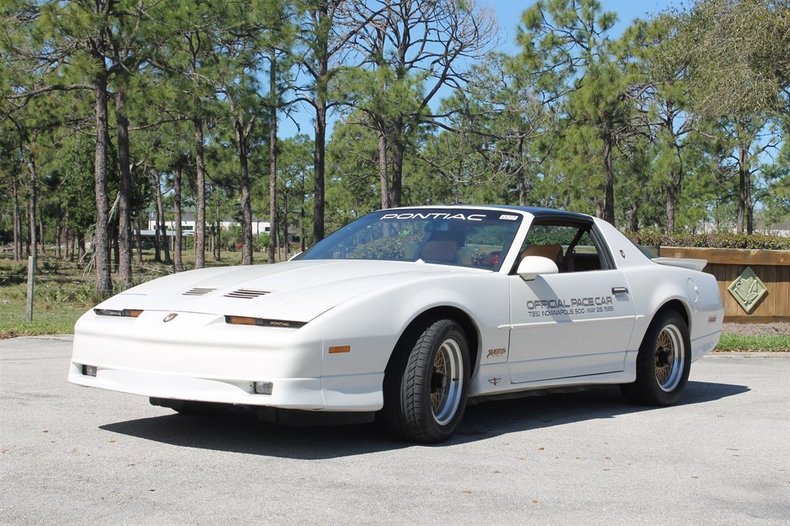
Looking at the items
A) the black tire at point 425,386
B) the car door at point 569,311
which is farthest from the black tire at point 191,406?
the car door at point 569,311

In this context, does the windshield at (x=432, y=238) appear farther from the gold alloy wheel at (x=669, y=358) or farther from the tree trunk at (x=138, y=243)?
the tree trunk at (x=138, y=243)

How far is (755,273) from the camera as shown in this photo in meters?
17.9

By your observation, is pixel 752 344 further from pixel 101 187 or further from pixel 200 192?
pixel 200 192

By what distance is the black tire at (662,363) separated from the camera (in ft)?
26.0

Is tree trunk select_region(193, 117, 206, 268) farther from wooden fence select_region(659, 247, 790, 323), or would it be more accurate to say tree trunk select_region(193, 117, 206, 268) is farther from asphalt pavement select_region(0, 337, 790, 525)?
asphalt pavement select_region(0, 337, 790, 525)

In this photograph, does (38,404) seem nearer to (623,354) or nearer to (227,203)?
(623,354)

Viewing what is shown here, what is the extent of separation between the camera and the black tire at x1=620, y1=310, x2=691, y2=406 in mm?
7938

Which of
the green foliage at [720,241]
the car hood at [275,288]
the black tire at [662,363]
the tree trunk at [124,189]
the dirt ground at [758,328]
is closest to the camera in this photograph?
the car hood at [275,288]

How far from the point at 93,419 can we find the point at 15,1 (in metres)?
15.7

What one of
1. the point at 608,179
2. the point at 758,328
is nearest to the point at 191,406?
the point at 758,328

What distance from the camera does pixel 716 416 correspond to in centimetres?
769

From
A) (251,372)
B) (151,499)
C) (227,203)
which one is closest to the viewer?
(151,499)

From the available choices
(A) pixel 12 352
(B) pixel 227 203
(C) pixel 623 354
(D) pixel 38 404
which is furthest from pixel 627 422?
(B) pixel 227 203

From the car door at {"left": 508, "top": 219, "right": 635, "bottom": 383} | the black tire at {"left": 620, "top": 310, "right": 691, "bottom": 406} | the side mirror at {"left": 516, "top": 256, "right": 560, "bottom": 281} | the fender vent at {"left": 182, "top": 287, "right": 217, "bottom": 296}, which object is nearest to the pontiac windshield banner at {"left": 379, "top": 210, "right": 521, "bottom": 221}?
the car door at {"left": 508, "top": 219, "right": 635, "bottom": 383}
